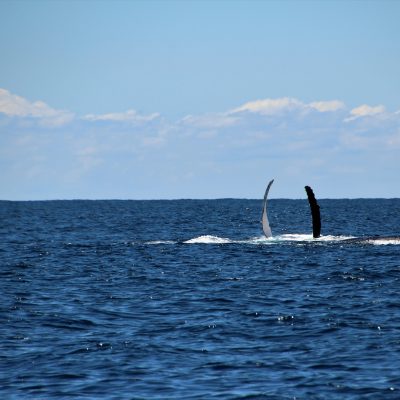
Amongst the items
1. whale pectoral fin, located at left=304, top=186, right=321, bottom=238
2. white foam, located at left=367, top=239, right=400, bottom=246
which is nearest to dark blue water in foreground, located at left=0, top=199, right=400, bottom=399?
whale pectoral fin, located at left=304, top=186, right=321, bottom=238

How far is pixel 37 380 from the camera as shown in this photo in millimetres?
18781

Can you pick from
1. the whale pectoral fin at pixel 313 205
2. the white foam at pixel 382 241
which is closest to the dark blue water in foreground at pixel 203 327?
the whale pectoral fin at pixel 313 205

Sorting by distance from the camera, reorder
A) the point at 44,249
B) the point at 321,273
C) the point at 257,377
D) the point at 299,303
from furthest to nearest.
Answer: the point at 44,249 < the point at 321,273 < the point at 299,303 < the point at 257,377

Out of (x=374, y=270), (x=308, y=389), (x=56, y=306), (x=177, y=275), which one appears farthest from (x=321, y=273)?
(x=308, y=389)

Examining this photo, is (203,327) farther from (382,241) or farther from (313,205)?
(382,241)

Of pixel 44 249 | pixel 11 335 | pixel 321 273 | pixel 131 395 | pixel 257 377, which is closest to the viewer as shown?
pixel 131 395

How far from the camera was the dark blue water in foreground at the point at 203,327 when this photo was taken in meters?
18.3

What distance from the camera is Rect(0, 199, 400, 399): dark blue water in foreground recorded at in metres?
18.3

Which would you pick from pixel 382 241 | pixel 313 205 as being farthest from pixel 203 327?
pixel 382 241

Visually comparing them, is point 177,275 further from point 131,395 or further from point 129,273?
point 131,395

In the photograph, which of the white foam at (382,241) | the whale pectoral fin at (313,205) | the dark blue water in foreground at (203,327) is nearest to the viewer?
the dark blue water in foreground at (203,327)

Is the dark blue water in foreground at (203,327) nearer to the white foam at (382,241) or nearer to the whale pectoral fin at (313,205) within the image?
the whale pectoral fin at (313,205)

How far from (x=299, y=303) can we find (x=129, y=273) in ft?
38.5

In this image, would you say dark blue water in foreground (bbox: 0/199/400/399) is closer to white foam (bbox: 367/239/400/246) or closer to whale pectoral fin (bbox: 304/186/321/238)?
whale pectoral fin (bbox: 304/186/321/238)
